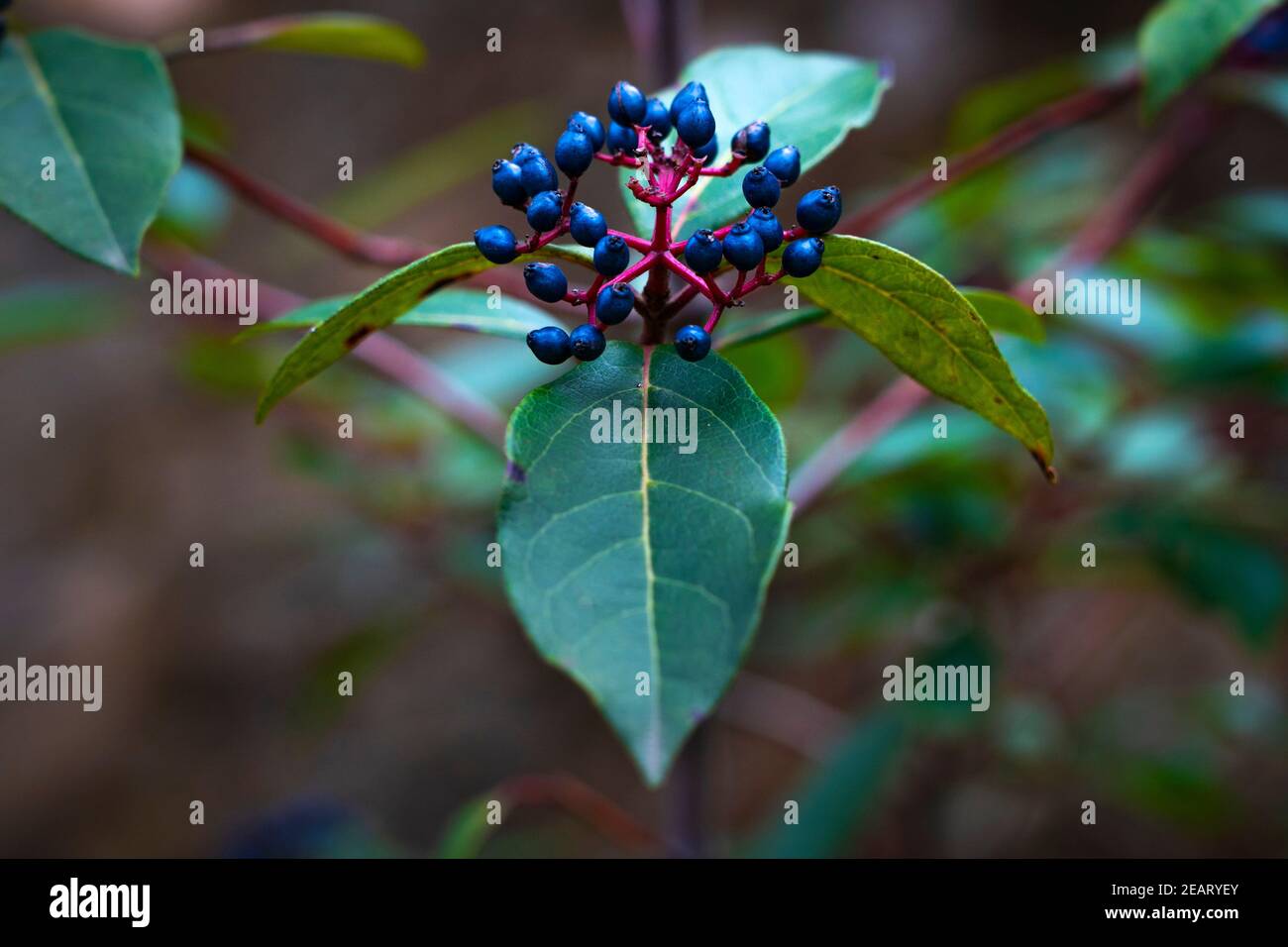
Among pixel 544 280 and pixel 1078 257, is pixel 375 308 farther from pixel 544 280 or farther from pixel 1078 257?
pixel 1078 257

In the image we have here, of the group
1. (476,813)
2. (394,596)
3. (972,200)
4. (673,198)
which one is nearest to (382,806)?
(394,596)

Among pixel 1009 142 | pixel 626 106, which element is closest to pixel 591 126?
pixel 626 106

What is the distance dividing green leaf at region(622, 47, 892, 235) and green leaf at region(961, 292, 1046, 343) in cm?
15

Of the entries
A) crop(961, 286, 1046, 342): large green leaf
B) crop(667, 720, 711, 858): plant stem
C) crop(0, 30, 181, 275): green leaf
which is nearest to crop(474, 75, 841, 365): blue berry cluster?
crop(961, 286, 1046, 342): large green leaf

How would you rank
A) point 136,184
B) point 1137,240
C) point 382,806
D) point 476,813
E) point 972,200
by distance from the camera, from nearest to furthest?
point 136,184
point 476,813
point 1137,240
point 972,200
point 382,806

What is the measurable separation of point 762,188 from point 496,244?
172mm

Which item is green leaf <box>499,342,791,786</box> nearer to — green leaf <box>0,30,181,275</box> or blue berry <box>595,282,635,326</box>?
blue berry <box>595,282,635,326</box>

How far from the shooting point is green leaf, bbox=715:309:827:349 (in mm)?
778

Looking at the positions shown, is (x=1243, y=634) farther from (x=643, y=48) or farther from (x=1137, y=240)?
(x=643, y=48)

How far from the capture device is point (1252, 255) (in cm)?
157

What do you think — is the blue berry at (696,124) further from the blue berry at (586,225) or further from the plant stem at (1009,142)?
the plant stem at (1009,142)

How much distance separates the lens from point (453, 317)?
2.61ft

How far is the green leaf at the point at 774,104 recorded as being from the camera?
31.6 inches
